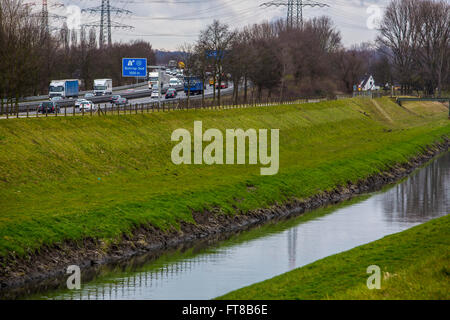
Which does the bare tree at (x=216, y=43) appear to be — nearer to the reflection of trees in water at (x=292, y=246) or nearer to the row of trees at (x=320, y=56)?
the row of trees at (x=320, y=56)

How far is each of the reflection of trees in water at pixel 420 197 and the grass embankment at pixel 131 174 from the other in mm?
3522

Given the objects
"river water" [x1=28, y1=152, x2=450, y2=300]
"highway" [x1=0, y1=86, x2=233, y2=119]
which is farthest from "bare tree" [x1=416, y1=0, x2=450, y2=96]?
"river water" [x1=28, y1=152, x2=450, y2=300]

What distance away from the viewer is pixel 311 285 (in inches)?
1005

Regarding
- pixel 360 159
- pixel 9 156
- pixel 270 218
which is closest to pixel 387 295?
pixel 270 218


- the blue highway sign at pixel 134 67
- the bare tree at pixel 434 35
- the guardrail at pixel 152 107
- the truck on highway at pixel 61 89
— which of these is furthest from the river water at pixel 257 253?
the bare tree at pixel 434 35

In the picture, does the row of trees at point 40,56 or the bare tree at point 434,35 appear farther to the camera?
the bare tree at point 434,35

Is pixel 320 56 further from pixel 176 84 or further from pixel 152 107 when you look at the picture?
pixel 152 107

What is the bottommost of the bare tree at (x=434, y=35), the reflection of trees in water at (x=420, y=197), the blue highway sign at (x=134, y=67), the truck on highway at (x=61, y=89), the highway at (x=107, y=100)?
the reflection of trees in water at (x=420, y=197)

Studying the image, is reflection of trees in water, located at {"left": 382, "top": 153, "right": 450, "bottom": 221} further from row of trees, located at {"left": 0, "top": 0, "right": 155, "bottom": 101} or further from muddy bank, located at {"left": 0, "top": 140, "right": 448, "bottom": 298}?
row of trees, located at {"left": 0, "top": 0, "right": 155, "bottom": 101}

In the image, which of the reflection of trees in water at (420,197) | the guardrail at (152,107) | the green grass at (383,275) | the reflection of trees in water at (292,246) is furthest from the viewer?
the guardrail at (152,107)

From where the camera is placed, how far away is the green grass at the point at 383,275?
22.2 metres

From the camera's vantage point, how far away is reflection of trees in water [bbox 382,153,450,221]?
48.2m

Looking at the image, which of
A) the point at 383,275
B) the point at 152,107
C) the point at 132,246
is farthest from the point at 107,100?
the point at 383,275

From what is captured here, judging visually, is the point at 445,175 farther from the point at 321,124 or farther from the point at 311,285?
the point at 311,285
